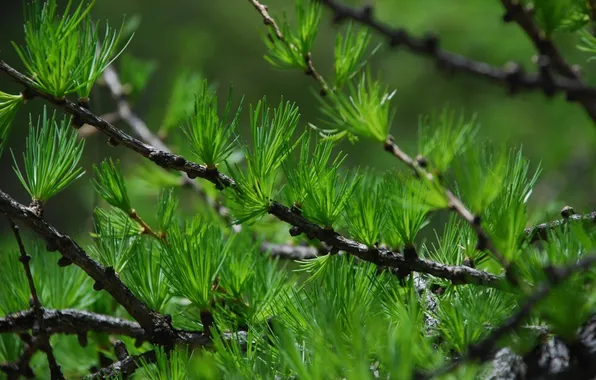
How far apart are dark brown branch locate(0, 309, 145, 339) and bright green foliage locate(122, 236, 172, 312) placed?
30mm

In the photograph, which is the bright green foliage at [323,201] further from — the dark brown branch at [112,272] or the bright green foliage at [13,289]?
the bright green foliage at [13,289]

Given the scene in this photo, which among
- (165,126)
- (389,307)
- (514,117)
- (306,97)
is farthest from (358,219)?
(306,97)

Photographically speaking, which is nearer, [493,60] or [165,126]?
[165,126]

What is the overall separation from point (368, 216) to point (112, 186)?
217 mm

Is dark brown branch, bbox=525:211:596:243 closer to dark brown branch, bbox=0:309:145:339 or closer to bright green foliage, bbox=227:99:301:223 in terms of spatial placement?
bright green foliage, bbox=227:99:301:223

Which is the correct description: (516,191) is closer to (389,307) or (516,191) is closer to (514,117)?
(389,307)

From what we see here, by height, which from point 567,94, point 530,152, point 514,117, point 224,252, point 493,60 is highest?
point 567,94

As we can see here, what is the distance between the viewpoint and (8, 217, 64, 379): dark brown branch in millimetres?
453

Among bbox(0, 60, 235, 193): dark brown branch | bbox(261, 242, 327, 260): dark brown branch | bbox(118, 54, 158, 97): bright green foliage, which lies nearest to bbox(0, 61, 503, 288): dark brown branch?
bbox(0, 60, 235, 193): dark brown branch

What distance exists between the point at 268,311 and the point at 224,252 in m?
0.06

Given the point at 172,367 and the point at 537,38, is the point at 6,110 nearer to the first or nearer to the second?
the point at 172,367

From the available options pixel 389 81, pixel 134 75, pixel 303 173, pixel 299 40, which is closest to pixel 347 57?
pixel 299 40

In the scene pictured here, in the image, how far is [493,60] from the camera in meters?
1.66

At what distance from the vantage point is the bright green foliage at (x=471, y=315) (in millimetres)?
387
